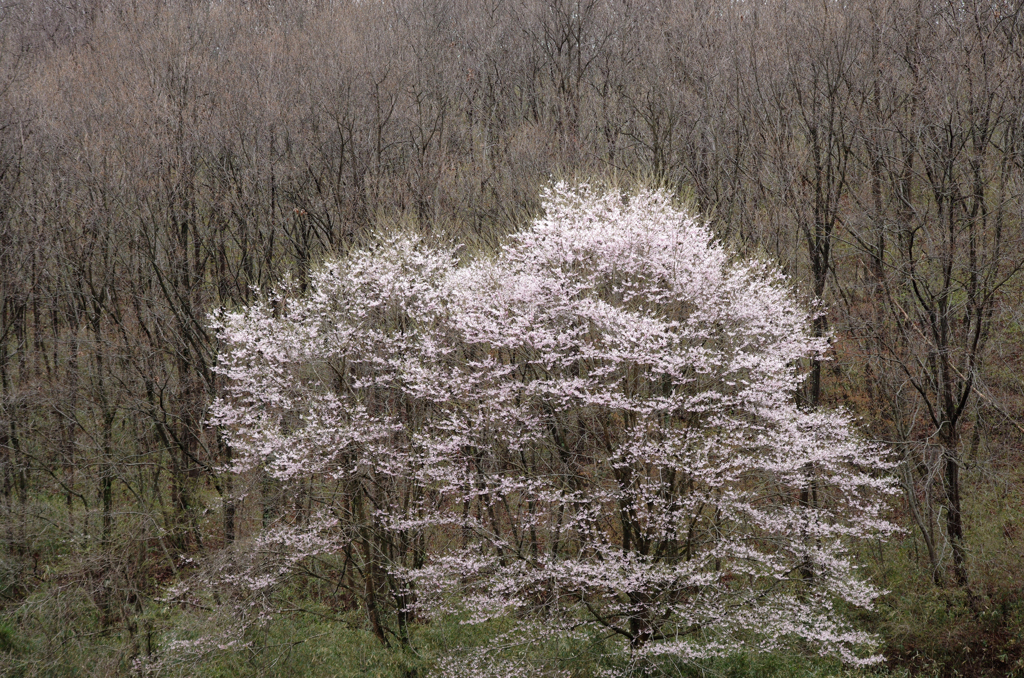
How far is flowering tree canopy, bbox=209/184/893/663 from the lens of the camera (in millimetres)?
10812

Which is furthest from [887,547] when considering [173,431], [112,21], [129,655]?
[112,21]

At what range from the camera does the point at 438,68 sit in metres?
20.8

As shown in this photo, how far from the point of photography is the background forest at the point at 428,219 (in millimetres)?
12672

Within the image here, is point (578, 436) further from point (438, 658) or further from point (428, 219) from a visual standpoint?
point (428, 219)

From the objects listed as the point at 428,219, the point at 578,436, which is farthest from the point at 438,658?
the point at 428,219

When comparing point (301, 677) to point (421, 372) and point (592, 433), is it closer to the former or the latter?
point (421, 372)

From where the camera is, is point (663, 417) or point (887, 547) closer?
point (663, 417)

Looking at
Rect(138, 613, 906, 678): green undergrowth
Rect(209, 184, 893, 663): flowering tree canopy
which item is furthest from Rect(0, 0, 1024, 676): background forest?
Rect(209, 184, 893, 663): flowering tree canopy

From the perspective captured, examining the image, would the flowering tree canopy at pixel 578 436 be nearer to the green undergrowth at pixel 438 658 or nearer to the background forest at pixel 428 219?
the green undergrowth at pixel 438 658

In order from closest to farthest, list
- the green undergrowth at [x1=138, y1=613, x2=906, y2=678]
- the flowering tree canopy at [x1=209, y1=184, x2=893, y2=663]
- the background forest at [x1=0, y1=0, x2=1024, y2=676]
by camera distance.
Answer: the flowering tree canopy at [x1=209, y1=184, x2=893, y2=663], the green undergrowth at [x1=138, y1=613, x2=906, y2=678], the background forest at [x1=0, y1=0, x2=1024, y2=676]

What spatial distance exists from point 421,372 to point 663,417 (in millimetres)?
3526

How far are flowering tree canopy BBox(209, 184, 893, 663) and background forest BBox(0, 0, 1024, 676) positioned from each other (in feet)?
3.64

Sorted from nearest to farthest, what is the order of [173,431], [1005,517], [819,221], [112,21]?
1. [1005,517]
2. [819,221]
3. [173,431]
4. [112,21]

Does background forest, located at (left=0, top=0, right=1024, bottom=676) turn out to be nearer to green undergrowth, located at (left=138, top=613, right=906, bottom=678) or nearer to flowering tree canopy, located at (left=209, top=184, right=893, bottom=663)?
green undergrowth, located at (left=138, top=613, right=906, bottom=678)
